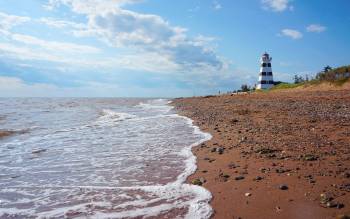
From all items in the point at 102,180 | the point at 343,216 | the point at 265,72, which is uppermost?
the point at 265,72

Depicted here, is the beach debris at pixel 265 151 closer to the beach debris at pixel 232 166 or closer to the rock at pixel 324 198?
the beach debris at pixel 232 166

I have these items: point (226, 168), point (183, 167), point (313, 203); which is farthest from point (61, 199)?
point (313, 203)

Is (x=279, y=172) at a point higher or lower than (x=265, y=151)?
lower

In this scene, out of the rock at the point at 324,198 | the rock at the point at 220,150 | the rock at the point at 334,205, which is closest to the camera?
the rock at the point at 334,205

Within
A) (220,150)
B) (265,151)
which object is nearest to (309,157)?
(265,151)

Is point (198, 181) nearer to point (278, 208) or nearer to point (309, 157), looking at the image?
point (278, 208)

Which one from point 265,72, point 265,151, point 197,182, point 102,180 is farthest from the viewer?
point 265,72

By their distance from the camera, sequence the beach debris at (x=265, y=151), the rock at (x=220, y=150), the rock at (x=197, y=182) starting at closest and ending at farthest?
the rock at (x=197, y=182)
the beach debris at (x=265, y=151)
the rock at (x=220, y=150)

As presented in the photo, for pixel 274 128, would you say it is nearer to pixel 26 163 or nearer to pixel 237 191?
pixel 237 191

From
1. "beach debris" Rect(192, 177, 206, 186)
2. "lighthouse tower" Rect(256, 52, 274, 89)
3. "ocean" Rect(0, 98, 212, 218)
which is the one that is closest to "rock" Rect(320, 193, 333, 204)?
"ocean" Rect(0, 98, 212, 218)

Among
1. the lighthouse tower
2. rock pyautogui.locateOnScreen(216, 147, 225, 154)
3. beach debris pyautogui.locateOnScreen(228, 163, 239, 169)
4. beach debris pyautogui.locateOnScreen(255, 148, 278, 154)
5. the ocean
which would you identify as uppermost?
the lighthouse tower

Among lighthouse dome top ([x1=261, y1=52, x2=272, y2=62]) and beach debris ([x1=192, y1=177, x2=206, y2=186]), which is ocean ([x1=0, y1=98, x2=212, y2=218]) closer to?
beach debris ([x1=192, y1=177, x2=206, y2=186])

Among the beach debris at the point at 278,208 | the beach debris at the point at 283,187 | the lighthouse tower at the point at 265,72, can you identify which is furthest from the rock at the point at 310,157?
the lighthouse tower at the point at 265,72

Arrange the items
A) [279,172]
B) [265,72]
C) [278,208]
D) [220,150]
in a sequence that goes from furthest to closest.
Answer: [265,72] → [220,150] → [279,172] → [278,208]
